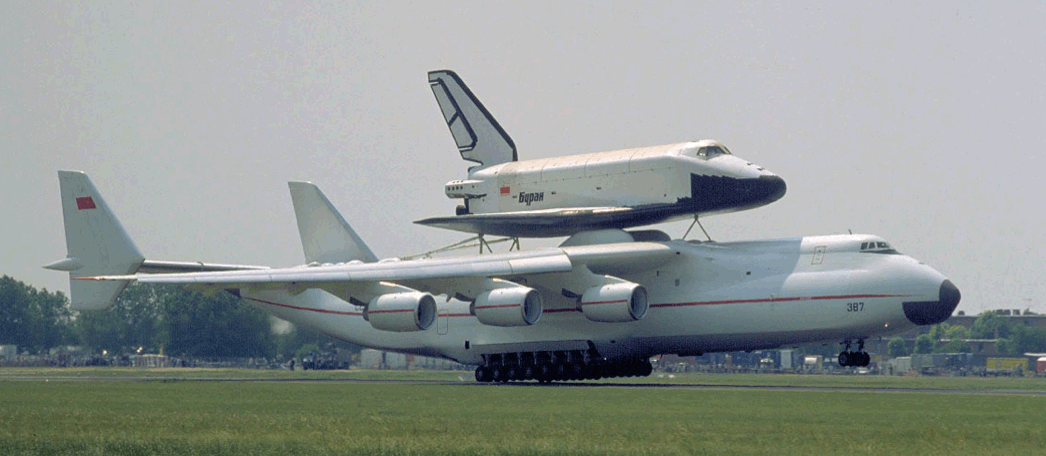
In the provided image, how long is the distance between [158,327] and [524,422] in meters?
61.6

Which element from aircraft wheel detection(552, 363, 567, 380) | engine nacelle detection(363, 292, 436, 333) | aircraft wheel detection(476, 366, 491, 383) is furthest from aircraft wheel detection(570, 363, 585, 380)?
engine nacelle detection(363, 292, 436, 333)

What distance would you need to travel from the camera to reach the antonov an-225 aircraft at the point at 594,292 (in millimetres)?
40750

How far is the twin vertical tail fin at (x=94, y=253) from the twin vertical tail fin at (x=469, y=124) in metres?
11.3

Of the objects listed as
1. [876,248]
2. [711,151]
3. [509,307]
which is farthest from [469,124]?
[876,248]

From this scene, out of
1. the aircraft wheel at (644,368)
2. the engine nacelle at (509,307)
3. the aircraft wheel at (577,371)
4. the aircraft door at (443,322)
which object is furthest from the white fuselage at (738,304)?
the engine nacelle at (509,307)

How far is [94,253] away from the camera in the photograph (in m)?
48.6

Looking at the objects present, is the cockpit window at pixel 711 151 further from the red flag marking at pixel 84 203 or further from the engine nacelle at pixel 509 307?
the red flag marking at pixel 84 203

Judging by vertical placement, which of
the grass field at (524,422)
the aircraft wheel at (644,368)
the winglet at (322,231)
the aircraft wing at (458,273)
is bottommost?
the aircraft wheel at (644,368)

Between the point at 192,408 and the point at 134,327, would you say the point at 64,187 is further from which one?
the point at 134,327

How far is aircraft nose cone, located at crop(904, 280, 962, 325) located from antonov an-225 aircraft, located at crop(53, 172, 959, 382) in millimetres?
38

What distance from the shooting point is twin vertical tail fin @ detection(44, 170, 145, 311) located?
48281mm

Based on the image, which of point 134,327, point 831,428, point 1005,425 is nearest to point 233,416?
point 831,428

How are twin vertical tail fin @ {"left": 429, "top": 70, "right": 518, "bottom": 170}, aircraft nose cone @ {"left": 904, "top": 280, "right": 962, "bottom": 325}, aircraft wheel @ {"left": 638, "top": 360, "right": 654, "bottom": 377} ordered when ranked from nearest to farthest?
1. aircraft nose cone @ {"left": 904, "top": 280, "right": 962, "bottom": 325}
2. aircraft wheel @ {"left": 638, "top": 360, "right": 654, "bottom": 377}
3. twin vertical tail fin @ {"left": 429, "top": 70, "right": 518, "bottom": 170}

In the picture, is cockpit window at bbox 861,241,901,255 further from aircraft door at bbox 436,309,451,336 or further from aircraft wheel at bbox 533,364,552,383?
aircraft door at bbox 436,309,451,336
